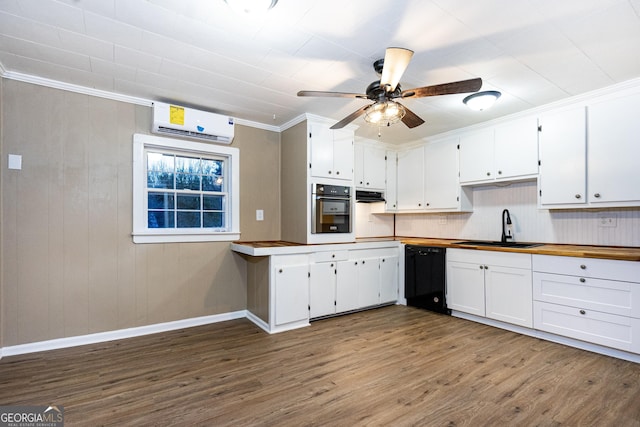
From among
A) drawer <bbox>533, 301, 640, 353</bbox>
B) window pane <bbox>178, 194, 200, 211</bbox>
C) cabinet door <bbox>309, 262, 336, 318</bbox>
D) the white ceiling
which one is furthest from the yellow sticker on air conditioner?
drawer <bbox>533, 301, 640, 353</bbox>

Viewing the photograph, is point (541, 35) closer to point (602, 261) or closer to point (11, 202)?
point (602, 261)

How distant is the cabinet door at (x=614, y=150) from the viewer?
2742 millimetres

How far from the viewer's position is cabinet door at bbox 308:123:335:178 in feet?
12.2

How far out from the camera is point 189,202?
3.60 metres

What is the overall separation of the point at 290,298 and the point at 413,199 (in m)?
2.44

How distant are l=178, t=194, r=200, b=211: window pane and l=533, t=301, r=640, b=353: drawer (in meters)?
3.76

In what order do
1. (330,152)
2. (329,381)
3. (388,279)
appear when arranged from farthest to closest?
(388,279) → (330,152) → (329,381)

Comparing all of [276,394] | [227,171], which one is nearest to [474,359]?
[276,394]

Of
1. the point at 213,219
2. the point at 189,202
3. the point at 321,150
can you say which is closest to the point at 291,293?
the point at 213,219

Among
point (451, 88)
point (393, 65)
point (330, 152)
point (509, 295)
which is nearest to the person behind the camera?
point (393, 65)

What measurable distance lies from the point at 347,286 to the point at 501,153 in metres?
2.41

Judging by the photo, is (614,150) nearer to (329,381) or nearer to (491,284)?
(491,284)

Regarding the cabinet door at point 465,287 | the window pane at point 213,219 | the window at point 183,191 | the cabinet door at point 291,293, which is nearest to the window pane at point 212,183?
the window at point 183,191

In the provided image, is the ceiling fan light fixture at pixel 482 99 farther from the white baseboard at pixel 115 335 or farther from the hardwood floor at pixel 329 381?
the white baseboard at pixel 115 335
